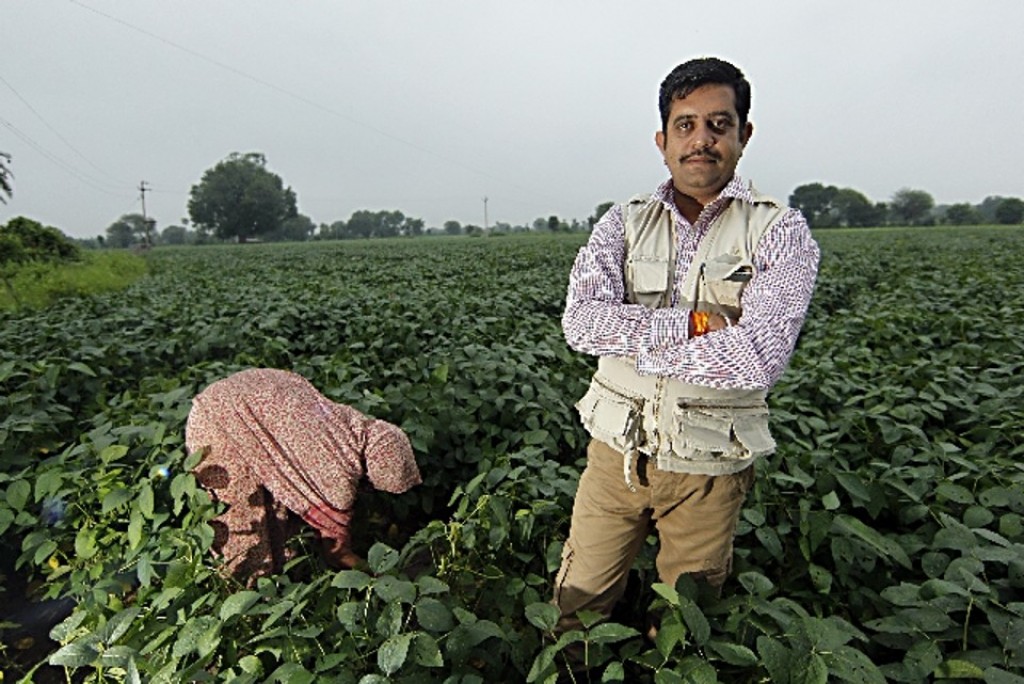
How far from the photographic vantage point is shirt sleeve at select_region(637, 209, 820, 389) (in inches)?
→ 49.5

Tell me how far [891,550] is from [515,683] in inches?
47.6

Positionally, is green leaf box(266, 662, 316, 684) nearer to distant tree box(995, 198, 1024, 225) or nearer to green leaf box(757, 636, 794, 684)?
green leaf box(757, 636, 794, 684)

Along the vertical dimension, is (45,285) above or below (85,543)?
above

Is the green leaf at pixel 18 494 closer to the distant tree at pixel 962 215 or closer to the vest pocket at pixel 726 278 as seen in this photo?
the vest pocket at pixel 726 278

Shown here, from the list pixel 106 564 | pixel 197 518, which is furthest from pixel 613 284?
pixel 106 564

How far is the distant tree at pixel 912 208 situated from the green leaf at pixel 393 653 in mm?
84646

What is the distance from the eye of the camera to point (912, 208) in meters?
75.0

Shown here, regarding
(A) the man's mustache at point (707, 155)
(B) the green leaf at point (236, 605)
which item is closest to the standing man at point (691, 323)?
(A) the man's mustache at point (707, 155)

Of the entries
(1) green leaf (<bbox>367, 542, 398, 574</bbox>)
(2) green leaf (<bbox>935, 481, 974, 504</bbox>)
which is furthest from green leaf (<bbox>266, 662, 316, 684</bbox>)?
(2) green leaf (<bbox>935, 481, 974, 504</bbox>)

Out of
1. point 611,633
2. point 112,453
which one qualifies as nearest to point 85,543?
point 112,453

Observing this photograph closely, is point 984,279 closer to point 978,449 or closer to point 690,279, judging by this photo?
point 978,449

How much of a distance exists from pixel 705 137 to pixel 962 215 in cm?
8227

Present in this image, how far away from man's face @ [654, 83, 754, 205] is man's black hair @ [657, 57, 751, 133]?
0.6 inches

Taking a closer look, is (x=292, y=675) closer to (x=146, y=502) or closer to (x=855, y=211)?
(x=146, y=502)
